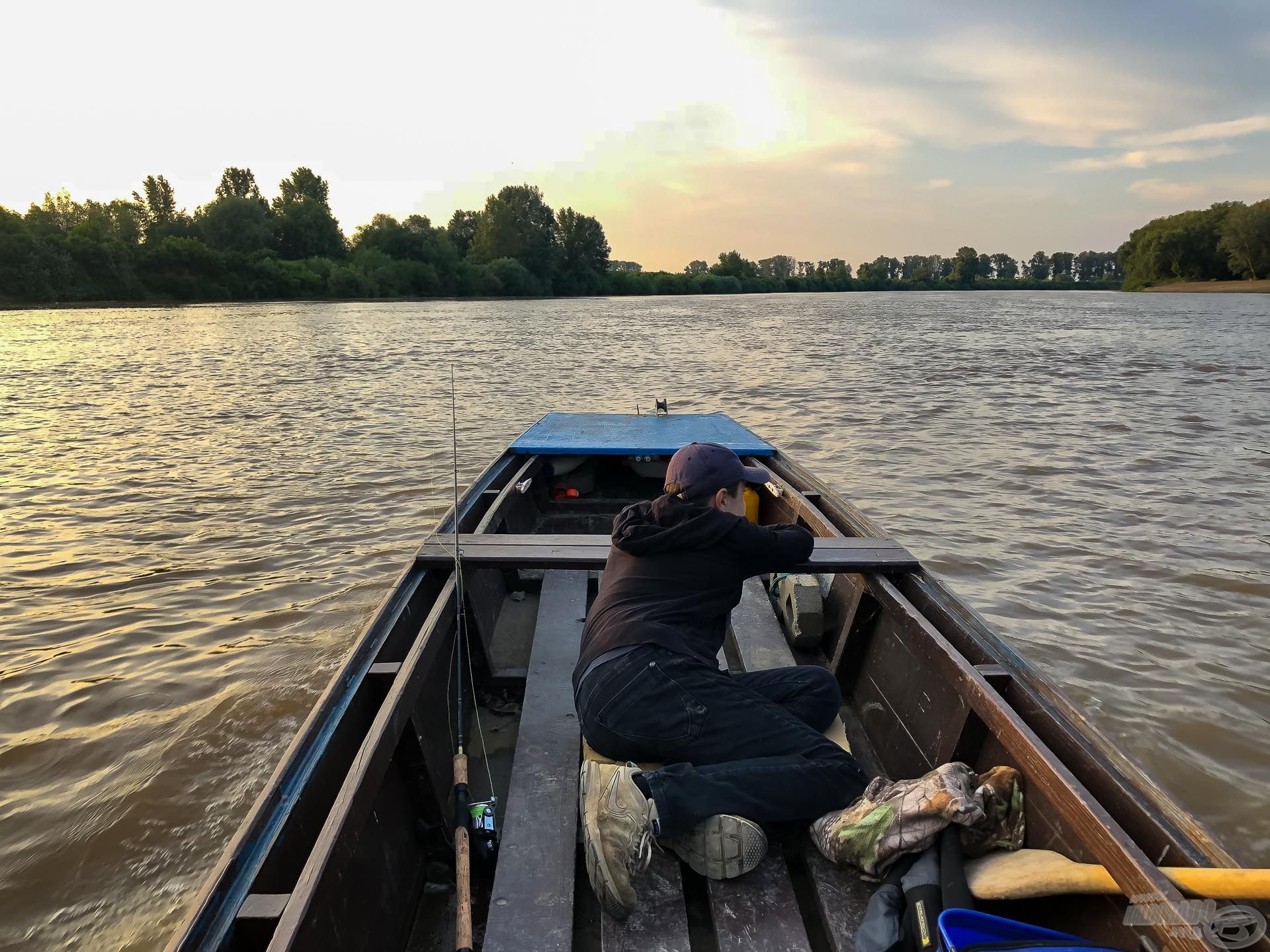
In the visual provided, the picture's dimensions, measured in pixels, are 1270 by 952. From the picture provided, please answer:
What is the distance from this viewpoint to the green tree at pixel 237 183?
74500 mm

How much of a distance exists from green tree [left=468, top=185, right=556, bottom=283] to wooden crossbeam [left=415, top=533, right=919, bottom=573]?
70.9 m

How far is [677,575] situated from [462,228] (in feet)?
281

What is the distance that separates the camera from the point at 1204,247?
76.4m

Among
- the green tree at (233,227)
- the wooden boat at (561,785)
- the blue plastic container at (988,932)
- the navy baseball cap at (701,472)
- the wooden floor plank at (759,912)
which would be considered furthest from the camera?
the green tree at (233,227)

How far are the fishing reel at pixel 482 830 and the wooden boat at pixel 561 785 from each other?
59 mm

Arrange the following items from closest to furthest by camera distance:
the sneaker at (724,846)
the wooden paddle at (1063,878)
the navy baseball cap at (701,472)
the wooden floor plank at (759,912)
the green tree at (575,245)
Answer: the wooden paddle at (1063,878), the wooden floor plank at (759,912), the sneaker at (724,846), the navy baseball cap at (701,472), the green tree at (575,245)

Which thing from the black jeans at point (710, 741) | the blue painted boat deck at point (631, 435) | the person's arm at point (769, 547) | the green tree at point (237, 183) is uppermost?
the green tree at point (237, 183)

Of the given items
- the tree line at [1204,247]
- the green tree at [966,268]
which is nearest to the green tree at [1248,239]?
the tree line at [1204,247]

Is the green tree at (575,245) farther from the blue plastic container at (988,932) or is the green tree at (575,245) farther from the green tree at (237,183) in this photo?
the blue plastic container at (988,932)

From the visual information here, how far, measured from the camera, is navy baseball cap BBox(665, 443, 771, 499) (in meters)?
2.78

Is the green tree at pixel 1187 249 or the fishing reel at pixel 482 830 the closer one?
the fishing reel at pixel 482 830

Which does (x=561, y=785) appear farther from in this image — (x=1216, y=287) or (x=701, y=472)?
(x=1216, y=287)

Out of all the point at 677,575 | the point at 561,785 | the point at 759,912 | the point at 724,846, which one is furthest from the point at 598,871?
the point at 677,575

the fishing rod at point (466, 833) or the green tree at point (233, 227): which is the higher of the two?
the green tree at point (233, 227)
